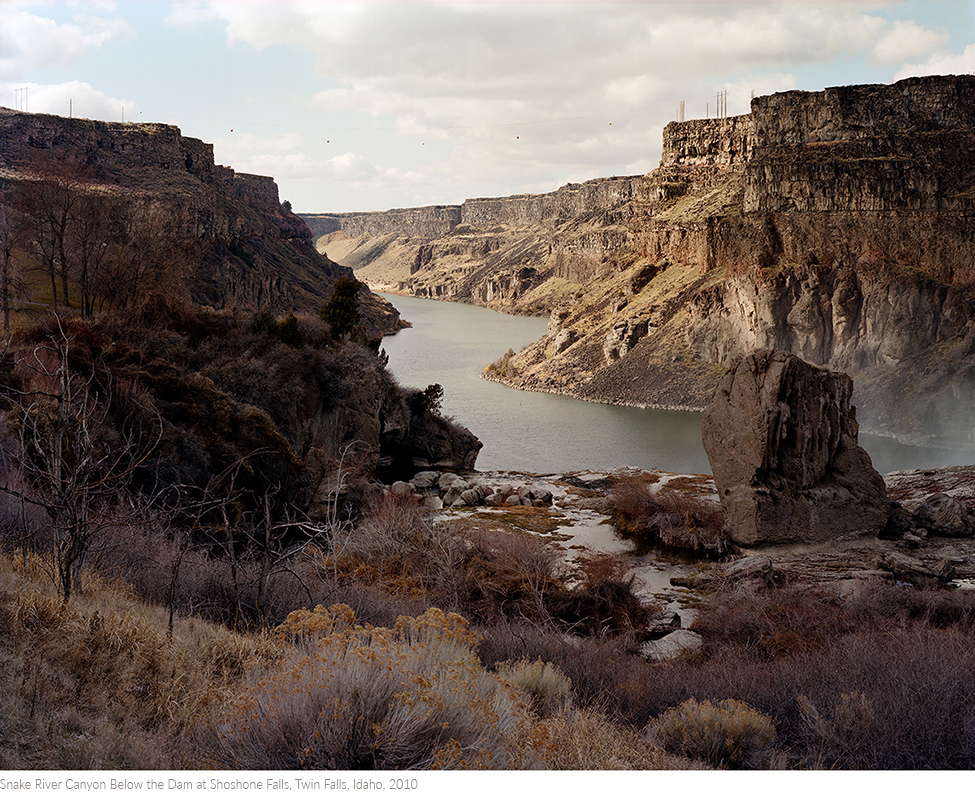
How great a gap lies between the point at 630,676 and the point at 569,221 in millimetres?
172521

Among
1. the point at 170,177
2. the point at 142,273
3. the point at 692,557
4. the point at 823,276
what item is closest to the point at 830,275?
the point at 823,276

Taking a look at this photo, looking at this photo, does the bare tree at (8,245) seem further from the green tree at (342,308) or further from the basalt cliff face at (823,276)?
the basalt cliff face at (823,276)

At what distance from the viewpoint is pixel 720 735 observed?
5.51m

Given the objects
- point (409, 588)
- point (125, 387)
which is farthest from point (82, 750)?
point (125, 387)

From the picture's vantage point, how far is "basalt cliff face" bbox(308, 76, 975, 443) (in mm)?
55594

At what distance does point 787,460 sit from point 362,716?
1946 cm

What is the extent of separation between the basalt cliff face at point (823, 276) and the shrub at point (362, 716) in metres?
50.6

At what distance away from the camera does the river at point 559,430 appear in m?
42.5

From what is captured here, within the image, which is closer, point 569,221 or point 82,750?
point 82,750

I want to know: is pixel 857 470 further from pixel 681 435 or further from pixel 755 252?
pixel 755 252

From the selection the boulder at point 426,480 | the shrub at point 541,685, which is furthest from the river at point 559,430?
the shrub at point 541,685

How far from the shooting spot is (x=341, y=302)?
34188 millimetres

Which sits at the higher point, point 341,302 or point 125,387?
point 341,302

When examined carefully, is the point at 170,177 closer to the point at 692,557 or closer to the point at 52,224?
the point at 52,224
